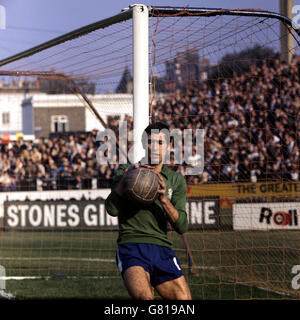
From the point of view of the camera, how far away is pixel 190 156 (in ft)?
49.9

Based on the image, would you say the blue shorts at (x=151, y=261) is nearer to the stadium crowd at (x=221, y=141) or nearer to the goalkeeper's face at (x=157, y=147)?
the goalkeeper's face at (x=157, y=147)

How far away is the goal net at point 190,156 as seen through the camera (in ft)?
27.5

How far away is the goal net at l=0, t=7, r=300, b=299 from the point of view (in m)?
8.39

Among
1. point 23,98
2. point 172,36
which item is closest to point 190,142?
point 172,36

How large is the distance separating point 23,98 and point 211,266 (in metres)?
12.1

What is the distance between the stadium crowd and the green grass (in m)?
1.85

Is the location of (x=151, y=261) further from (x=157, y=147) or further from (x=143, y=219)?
(x=157, y=147)

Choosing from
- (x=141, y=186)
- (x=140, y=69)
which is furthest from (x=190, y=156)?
(x=141, y=186)

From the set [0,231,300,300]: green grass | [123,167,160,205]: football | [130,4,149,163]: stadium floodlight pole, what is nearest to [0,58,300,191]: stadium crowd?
[0,231,300,300]: green grass

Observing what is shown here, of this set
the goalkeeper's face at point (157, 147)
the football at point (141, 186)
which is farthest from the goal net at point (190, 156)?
the football at point (141, 186)

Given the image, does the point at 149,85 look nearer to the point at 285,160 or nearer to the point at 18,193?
the point at 285,160

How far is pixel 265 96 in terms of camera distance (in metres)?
13.9

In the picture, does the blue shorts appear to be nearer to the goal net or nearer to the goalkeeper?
the goalkeeper

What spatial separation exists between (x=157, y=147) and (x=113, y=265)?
22.3 ft
